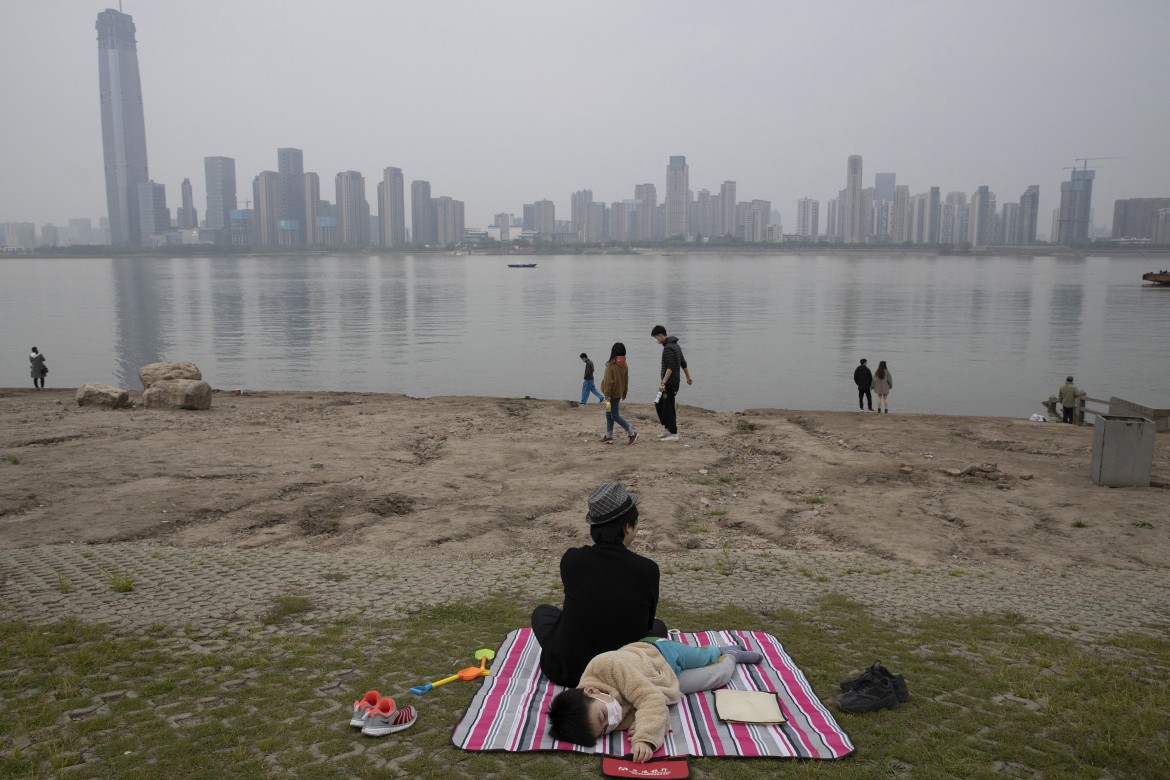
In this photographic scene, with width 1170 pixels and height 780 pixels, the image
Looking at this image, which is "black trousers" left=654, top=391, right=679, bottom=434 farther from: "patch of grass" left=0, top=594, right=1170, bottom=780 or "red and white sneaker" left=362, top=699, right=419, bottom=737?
"red and white sneaker" left=362, top=699, right=419, bottom=737

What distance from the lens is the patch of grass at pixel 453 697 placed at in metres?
4.61

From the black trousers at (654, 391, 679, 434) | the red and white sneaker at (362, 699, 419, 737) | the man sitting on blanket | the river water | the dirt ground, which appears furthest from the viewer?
the river water

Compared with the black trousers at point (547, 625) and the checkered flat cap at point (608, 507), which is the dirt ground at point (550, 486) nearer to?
the black trousers at point (547, 625)

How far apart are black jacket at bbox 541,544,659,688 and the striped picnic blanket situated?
A: 0.30 metres

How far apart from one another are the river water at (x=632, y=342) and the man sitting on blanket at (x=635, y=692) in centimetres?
2300

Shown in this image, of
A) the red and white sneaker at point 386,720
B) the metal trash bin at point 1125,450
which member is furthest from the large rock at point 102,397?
the metal trash bin at point 1125,450

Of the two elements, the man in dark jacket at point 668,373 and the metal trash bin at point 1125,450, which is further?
the man in dark jacket at point 668,373

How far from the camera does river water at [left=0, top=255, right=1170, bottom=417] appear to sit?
33.0 metres

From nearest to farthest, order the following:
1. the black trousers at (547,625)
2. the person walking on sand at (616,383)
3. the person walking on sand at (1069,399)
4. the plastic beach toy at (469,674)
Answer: the plastic beach toy at (469,674), the black trousers at (547,625), the person walking on sand at (616,383), the person walking on sand at (1069,399)

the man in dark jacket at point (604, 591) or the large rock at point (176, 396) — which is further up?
the man in dark jacket at point (604, 591)

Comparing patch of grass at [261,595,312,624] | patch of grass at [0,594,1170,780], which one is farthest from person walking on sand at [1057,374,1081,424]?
patch of grass at [261,595,312,624]

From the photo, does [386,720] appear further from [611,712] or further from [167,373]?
[167,373]

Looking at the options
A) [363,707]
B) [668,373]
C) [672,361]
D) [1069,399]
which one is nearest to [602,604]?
[363,707]

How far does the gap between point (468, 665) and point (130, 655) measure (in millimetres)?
2311
